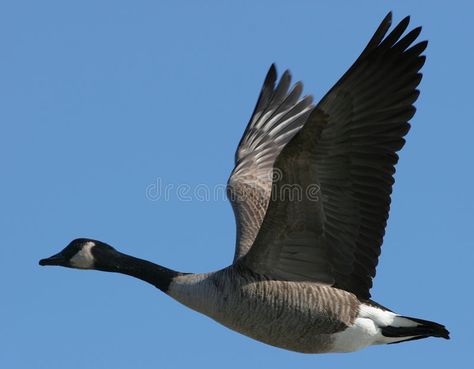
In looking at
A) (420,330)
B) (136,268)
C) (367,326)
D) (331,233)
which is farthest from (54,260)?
(420,330)

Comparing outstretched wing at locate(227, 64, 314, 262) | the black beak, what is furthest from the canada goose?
outstretched wing at locate(227, 64, 314, 262)

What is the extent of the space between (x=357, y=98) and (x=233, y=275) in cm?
218

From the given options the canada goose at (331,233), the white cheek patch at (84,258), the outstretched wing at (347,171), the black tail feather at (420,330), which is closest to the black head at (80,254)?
the white cheek patch at (84,258)

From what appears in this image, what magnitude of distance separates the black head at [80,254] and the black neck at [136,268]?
0.19 ft

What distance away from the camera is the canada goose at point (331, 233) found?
29.8ft

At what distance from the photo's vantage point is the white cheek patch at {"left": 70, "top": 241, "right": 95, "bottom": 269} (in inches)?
420

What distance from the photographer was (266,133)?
13.3m

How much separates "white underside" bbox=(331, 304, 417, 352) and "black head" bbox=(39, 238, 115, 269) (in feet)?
9.23

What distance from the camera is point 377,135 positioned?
9359 mm

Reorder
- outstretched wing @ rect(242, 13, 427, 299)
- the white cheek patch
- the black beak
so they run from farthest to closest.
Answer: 1. the black beak
2. the white cheek patch
3. outstretched wing @ rect(242, 13, 427, 299)

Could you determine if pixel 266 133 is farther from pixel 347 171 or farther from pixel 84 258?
pixel 347 171

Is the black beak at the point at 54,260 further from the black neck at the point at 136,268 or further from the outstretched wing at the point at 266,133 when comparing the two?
the outstretched wing at the point at 266,133

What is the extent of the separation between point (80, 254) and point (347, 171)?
3.31m

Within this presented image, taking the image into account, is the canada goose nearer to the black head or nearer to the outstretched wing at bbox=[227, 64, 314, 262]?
the black head
